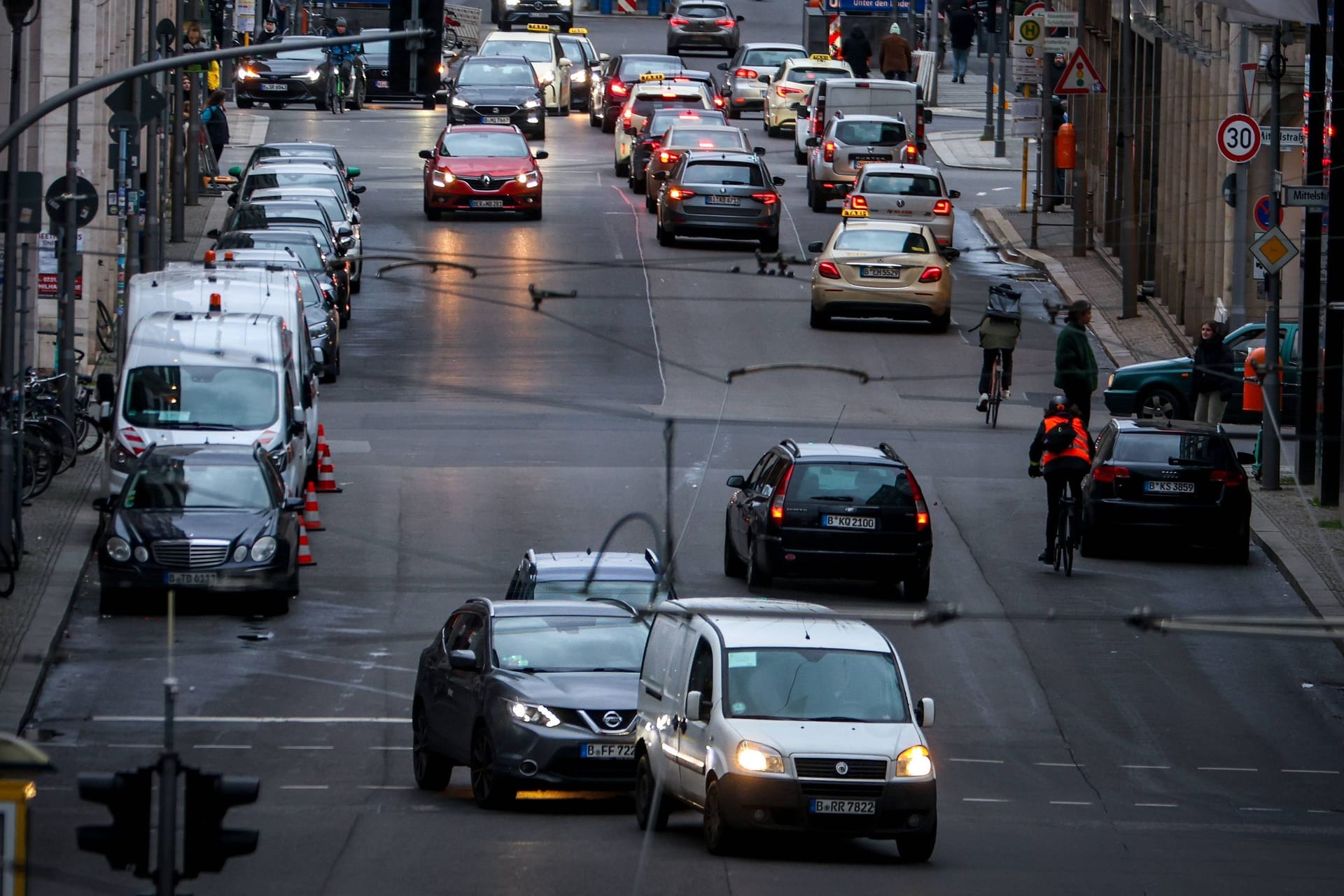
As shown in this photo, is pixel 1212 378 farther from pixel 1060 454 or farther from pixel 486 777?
pixel 486 777

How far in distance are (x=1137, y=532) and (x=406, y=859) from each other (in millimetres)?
13061

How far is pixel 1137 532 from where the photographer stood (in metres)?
25.5

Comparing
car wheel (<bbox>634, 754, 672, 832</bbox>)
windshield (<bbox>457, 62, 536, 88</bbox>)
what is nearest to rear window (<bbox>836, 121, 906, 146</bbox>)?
windshield (<bbox>457, 62, 536, 88</bbox>)

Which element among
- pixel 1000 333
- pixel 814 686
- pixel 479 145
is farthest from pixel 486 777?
pixel 479 145

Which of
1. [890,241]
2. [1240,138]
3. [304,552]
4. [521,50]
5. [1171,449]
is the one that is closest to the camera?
[304,552]

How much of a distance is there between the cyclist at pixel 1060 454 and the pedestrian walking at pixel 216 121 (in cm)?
3207

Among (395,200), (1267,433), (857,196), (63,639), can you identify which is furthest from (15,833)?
(395,200)

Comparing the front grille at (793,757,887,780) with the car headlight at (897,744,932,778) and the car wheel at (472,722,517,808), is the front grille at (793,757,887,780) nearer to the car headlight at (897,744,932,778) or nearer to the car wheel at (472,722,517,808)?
the car headlight at (897,744,932,778)

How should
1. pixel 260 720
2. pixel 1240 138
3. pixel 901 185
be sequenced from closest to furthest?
pixel 260 720
pixel 1240 138
pixel 901 185

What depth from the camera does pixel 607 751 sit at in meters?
16.3

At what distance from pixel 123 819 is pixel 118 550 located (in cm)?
1275

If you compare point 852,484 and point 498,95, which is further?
point 498,95

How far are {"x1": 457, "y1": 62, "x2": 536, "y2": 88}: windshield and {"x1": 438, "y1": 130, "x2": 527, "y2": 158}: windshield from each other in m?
11.8

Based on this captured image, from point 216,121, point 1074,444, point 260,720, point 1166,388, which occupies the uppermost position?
point 216,121
